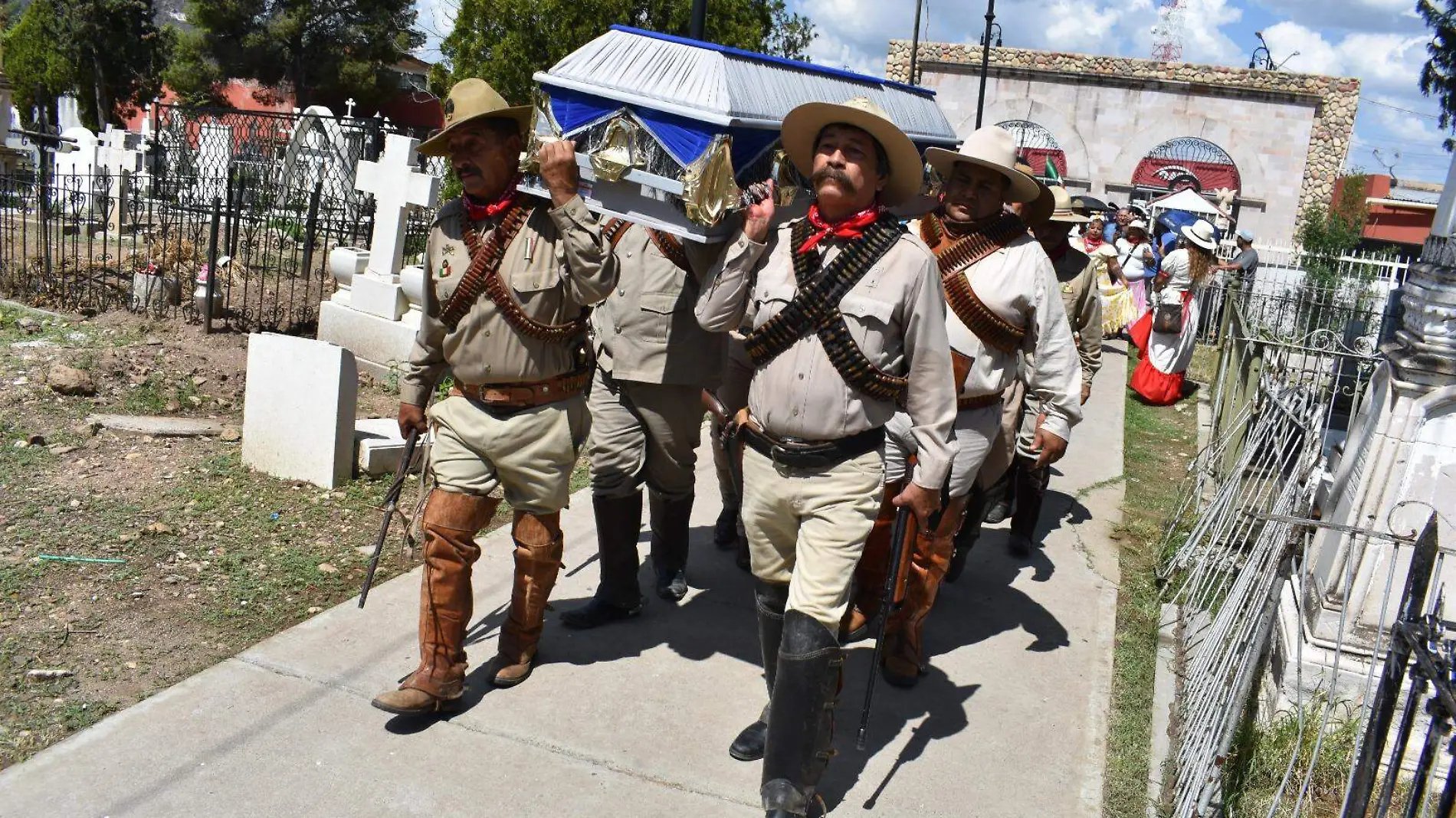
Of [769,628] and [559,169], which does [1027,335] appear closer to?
[769,628]

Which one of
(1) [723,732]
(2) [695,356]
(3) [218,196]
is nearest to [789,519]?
(1) [723,732]

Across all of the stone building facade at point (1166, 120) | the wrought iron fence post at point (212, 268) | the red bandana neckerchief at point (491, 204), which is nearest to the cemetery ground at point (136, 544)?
the wrought iron fence post at point (212, 268)

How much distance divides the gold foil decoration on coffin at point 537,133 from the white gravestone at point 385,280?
4592 mm

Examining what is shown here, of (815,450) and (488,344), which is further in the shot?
(488,344)

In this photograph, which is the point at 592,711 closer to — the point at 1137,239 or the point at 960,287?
the point at 960,287

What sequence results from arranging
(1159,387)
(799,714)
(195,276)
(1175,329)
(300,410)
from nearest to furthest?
(799,714) < (300,410) < (195,276) < (1175,329) < (1159,387)

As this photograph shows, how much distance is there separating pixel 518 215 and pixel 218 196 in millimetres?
6494

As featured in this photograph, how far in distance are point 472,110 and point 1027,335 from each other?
2.25 m

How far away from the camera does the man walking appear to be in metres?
4.65

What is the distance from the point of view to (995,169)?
173 inches

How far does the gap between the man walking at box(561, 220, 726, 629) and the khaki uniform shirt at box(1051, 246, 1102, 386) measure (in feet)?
8.47

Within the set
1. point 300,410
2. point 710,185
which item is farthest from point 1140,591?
point 300,410

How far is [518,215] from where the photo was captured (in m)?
3.98

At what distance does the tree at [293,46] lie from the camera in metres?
38.6
